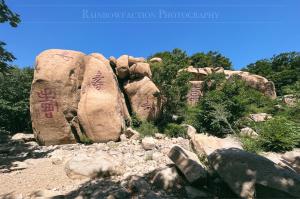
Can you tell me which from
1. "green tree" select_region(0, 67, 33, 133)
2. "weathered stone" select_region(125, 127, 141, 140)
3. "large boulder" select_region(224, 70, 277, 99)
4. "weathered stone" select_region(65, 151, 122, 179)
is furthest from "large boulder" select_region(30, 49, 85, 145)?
"large boulder" select_region(224, 70, 277, 99)

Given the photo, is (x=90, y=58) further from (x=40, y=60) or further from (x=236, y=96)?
(x=236, y=96)

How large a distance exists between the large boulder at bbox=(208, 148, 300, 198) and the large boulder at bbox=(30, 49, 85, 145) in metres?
7.58

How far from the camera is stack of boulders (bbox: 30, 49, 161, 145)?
1090 cm

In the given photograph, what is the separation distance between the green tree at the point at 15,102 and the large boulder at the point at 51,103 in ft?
8.75

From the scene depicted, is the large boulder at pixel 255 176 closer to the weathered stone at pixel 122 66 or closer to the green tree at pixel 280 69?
the weathered stone at pixel 122 66

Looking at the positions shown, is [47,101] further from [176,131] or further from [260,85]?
[260,85]

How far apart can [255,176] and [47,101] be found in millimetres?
8973

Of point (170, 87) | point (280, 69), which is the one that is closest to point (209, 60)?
point (280, 69)

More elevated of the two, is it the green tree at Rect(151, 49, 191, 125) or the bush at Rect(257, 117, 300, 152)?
the green tree at Rect(151, 49, 191, 125)

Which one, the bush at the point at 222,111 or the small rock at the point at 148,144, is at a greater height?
the bush at the point at 222,111

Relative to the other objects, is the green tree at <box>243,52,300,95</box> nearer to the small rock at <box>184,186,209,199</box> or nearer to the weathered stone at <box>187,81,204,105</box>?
the weathered stone at <box>187,81,204,105</box>

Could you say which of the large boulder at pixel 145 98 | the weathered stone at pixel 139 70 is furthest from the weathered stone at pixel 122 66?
the large boulder at pixel 145 98

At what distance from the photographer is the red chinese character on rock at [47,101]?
1089 cm

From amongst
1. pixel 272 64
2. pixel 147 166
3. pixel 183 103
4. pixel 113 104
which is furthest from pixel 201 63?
pixel 147 166
